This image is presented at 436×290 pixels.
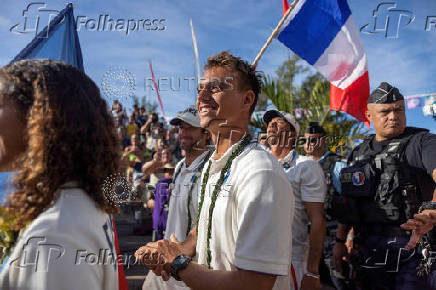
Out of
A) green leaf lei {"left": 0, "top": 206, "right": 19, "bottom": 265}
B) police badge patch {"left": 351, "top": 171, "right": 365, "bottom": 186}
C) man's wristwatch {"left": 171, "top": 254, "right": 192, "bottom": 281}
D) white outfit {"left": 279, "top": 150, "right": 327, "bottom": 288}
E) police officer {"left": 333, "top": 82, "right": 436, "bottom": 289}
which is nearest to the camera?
green leaf lei {"left": 0, "top": 206, "right": 19, "bottom": 265}

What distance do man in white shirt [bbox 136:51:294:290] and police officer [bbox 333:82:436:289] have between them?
4.77 feet

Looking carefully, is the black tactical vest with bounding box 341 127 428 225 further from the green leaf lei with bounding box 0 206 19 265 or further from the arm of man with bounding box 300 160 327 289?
the green leaf lei with bounding box 0 206 19 265

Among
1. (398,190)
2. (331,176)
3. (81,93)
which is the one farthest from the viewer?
(331,176)

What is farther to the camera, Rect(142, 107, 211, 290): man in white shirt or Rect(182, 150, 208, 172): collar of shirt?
Rect(182, 150, 208, 172): collar of shirt

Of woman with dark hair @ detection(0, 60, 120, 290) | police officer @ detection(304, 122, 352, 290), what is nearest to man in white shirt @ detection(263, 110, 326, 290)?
police officer @ detection(304, 122, 352, 290)

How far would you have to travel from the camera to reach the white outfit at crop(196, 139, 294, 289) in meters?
1.24

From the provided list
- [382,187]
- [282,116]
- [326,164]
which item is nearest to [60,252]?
[382,187]

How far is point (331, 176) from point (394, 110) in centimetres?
180

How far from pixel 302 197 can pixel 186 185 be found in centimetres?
104

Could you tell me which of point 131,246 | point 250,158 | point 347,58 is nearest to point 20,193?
Result: point 250,158

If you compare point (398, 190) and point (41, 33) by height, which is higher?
point (41, 33)

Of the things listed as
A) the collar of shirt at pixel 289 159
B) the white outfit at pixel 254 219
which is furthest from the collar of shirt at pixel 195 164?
the white outfit at pixel 254 219

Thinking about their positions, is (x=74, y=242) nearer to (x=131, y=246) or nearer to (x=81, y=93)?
(x=81, y=93)

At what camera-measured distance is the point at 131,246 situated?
6672 mm
